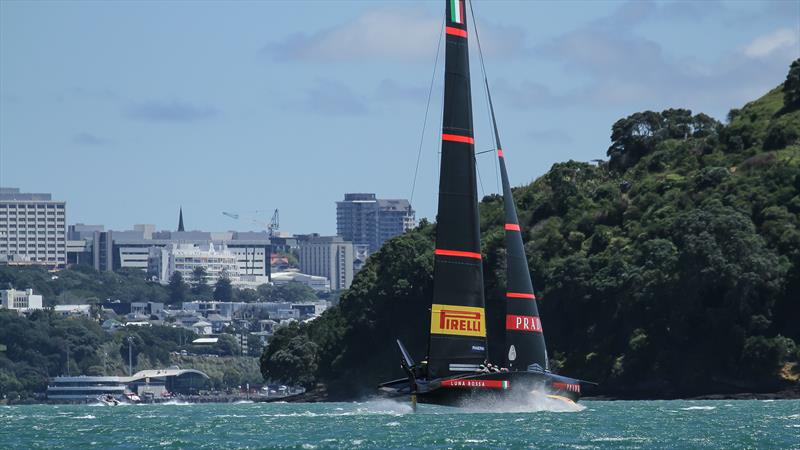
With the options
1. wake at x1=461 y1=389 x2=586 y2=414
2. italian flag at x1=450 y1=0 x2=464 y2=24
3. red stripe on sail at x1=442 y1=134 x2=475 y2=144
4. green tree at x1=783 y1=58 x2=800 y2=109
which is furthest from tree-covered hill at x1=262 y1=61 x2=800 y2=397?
italian flag at x1=450 y1=0 x2=464 y2=24

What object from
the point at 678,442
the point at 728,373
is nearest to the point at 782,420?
the point at 678,442

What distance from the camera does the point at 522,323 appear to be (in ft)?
290

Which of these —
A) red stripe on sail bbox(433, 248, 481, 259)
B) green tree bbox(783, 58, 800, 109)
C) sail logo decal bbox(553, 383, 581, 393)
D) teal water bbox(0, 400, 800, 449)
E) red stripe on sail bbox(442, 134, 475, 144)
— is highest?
green tree bbox(783, 58, 800, 109)

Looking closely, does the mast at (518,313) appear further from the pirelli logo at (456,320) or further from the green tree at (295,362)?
the green tree at (295,362)

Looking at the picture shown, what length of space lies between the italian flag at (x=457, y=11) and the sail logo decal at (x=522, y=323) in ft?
44.7

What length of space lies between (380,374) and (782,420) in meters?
67.4

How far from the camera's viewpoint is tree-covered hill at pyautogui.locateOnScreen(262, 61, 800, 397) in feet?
405

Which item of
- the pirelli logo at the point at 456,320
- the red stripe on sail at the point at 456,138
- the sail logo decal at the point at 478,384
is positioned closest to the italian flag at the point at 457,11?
the red stripe on sail at the point at 456,138

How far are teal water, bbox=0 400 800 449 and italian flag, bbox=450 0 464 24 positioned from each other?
15695mm

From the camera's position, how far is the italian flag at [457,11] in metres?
81.7

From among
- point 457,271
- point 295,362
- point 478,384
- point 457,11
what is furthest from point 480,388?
point 295,362

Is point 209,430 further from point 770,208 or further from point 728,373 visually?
point 770,208

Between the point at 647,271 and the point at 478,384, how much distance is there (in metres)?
47.6

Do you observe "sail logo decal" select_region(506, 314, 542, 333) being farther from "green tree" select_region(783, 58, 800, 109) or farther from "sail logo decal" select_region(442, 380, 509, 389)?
"green tree" select_region(783, 58, 800, 109)
